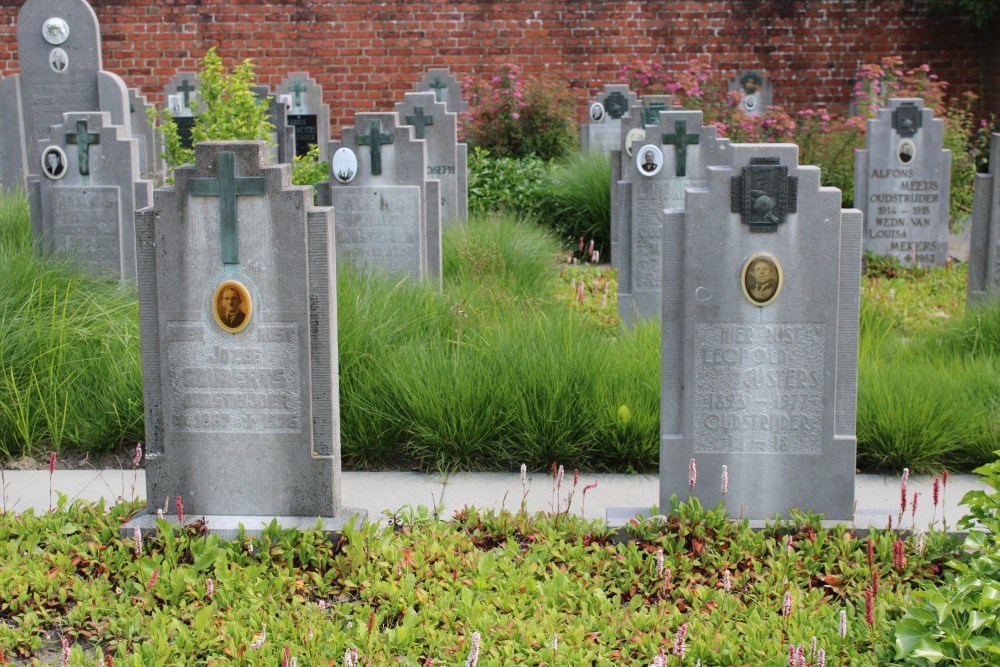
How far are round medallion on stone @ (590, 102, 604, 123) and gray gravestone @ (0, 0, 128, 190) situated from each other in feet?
23.1

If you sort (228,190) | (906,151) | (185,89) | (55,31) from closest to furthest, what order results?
1. (228,190)
2. (906,151)
3. (55,31)
4. (185,89)

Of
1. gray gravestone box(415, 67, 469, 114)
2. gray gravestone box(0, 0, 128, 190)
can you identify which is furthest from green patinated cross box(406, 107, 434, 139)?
gray gravestone box(415, 67, 469, 114)

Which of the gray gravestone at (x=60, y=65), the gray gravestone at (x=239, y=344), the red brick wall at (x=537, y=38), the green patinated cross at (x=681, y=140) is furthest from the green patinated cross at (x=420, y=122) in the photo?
the red brick wall at (x=537, y=38)

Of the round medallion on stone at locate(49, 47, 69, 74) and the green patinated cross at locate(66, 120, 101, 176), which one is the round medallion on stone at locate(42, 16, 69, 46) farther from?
the green patinated cross at locate(66, 120, 101, 176)

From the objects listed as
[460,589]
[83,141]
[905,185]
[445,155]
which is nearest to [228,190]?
[460,589]

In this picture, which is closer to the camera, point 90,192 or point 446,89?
point 90,192

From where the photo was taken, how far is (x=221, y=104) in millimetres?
10867

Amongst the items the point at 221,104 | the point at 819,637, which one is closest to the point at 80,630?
the point at 819,637

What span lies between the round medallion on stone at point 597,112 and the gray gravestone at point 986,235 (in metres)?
8.86

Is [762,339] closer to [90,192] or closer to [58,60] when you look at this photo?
[90,192]

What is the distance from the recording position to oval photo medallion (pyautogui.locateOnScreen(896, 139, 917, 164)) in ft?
38.0

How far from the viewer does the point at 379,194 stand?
29.0 ft

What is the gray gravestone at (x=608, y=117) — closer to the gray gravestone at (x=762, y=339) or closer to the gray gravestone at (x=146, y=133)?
the gray gravestone at (x=146, y=133)

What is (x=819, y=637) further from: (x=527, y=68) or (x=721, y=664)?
(x=527, y=68)
